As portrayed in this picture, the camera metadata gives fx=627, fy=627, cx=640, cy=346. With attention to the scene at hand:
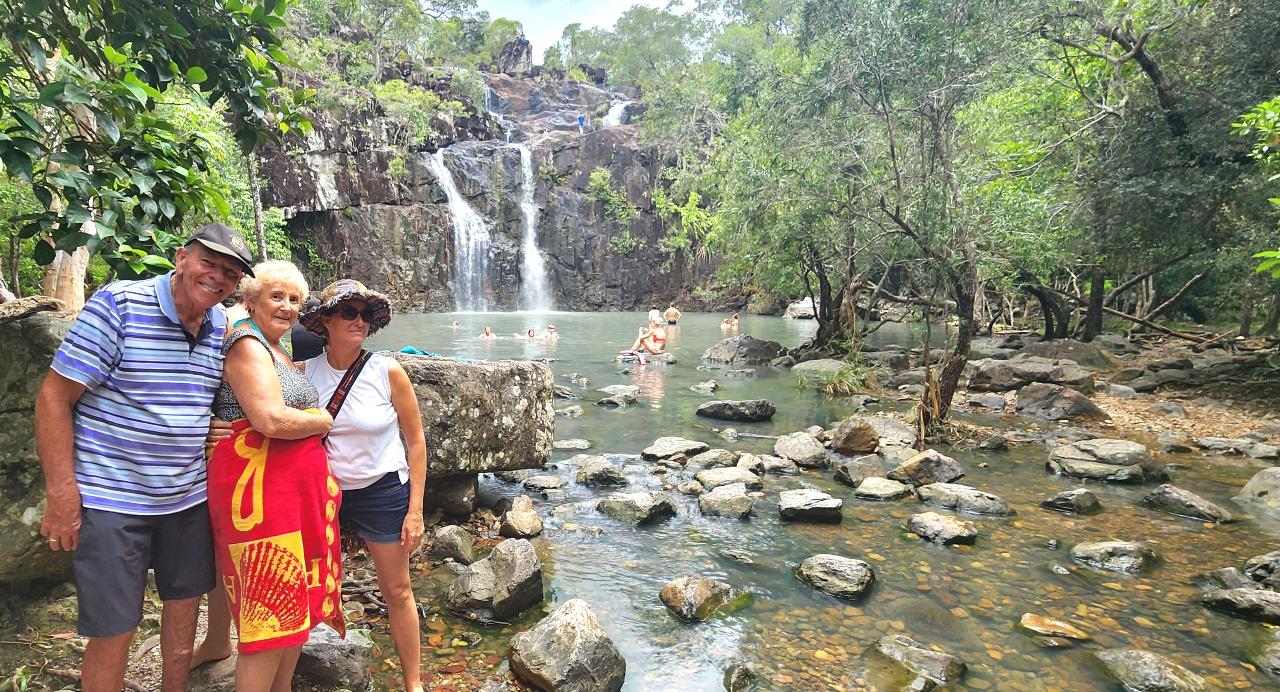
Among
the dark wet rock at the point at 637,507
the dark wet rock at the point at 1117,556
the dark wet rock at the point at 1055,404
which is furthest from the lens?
the dark wet rock at the point at 1055,404

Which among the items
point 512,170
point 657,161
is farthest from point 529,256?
point 657,161

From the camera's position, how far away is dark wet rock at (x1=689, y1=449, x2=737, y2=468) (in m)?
7.69

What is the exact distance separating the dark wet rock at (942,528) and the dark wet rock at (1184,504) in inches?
85.3

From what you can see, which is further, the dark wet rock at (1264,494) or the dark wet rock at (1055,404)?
the dark wet rock at (1055,404)

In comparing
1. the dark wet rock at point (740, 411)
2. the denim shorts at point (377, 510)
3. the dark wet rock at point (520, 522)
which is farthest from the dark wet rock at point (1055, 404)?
the denim shorts at point (377, 510)

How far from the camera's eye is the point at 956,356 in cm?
902

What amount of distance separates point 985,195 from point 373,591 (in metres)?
9.68

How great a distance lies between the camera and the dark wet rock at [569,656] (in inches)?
124

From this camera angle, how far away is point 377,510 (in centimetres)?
277

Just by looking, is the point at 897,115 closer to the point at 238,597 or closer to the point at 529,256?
the point at 238,597

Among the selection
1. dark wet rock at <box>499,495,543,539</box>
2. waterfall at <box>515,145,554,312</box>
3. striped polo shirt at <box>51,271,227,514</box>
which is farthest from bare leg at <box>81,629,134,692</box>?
waterfall at <box>515,145,554,312</box>

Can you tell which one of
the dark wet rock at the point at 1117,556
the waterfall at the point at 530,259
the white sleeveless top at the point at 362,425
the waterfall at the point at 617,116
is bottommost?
the dark wet rock at the point at 1117,556

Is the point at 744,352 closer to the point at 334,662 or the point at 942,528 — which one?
the point at 942,528

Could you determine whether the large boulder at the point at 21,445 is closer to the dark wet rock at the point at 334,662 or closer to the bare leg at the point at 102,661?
the bare leg at the point at 102,661
